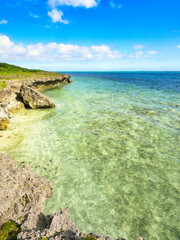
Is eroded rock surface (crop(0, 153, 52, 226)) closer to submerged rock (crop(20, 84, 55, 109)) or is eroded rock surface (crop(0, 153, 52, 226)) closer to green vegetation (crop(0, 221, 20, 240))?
green vegetation (crop(0, 221, 20, 240))

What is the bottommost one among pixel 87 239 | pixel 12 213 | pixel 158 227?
pixel 158 227

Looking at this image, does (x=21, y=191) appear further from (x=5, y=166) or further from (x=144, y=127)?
(x=144, y=127)

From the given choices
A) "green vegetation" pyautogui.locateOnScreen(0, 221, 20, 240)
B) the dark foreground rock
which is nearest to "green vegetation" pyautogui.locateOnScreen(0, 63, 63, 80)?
the dark foreground rock

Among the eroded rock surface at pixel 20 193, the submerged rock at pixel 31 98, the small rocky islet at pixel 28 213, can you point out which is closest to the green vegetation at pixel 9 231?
the small rocky islet at pixel 28 213

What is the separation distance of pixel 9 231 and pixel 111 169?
527cm

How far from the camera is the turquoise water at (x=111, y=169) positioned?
5.12 metres

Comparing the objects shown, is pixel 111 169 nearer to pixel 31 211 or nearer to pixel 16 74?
pixel 31 211

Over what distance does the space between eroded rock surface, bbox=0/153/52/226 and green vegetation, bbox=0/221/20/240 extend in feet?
0.51

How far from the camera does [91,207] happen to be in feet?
18.2

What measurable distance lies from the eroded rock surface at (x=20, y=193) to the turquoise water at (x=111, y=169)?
2.09 ft

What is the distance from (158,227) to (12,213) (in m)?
5.10

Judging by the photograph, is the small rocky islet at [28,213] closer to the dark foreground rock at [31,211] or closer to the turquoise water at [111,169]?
the dark foreground rock at [31,211]

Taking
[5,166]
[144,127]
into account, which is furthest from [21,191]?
[144,127]

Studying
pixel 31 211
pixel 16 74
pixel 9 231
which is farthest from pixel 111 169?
pixel 16 74
